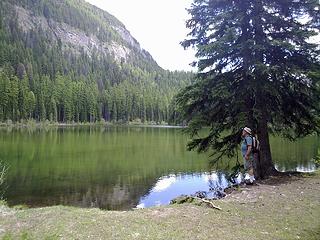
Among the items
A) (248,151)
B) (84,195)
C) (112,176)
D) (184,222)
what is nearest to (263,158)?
(248,151)

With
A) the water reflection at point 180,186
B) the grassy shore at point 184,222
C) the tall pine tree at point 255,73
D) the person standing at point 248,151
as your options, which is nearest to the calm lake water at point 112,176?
the water reflection at point 180,186

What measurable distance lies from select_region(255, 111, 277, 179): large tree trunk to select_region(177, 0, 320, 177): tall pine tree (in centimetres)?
4

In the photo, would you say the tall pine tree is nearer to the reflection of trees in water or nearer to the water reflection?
the water reflection

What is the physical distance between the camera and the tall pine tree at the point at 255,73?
49.9 ft

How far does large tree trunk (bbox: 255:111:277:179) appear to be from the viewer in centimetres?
1608

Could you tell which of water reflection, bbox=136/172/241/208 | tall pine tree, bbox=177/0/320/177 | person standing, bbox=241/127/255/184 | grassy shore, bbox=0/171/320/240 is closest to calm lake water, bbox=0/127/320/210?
water reflection, bbox=136/172/241/208

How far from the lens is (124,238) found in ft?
27.3

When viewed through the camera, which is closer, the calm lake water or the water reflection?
the water reflection

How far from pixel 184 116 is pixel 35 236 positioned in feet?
32.7

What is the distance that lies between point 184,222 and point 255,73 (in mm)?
8345

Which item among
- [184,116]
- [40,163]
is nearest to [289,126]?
[184,116]

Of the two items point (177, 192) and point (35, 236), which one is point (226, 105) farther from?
point (35, 236)

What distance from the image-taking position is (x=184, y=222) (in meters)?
9.44

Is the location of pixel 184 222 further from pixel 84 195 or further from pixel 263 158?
pixel 84 195
